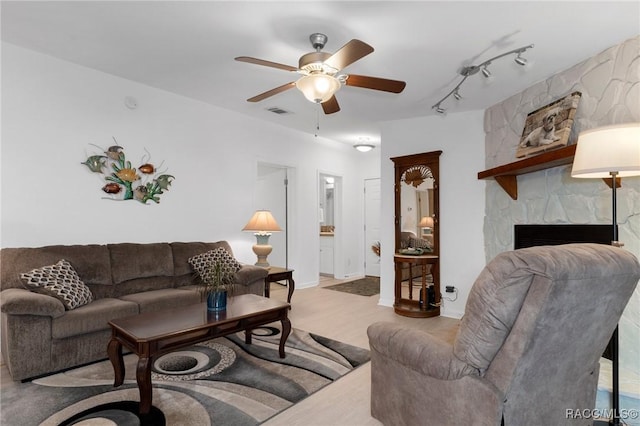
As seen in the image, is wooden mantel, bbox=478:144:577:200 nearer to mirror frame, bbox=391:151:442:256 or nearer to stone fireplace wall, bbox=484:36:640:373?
stone fireplace wall, bbox=484:36:640:373

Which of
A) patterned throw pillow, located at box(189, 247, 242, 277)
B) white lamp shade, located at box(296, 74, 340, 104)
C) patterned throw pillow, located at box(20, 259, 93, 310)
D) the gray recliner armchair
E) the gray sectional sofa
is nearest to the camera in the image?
the gray recliner armchair

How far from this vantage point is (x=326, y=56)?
7.55 ft

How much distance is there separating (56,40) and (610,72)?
178 inches

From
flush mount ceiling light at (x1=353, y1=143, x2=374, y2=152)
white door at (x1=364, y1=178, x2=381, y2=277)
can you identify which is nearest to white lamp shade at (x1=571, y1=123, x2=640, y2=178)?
flush mount ceiling light at (x1=353, y1=143, x2=374, y2=152)

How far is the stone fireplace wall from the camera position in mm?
2521

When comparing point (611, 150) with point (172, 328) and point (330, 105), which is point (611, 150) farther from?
point (172, 328)

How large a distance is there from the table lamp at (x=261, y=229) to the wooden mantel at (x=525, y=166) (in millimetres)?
2585

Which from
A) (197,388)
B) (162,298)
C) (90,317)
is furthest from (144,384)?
(162,298)

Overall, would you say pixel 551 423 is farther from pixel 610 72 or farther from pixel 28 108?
pixel 28 108

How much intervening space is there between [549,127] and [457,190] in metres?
1.42

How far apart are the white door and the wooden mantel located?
3.17m

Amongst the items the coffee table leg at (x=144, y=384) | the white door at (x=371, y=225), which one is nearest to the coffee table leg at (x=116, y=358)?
the coffee table leg at (x=144, y=384)

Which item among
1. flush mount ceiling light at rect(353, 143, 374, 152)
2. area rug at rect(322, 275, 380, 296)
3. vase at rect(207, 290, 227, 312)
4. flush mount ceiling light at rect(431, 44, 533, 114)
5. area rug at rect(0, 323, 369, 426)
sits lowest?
area rug at rect(322, 275, 380, 296)

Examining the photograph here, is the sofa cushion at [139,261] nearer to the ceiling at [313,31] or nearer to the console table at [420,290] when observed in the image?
the ceiling at [313,31]
